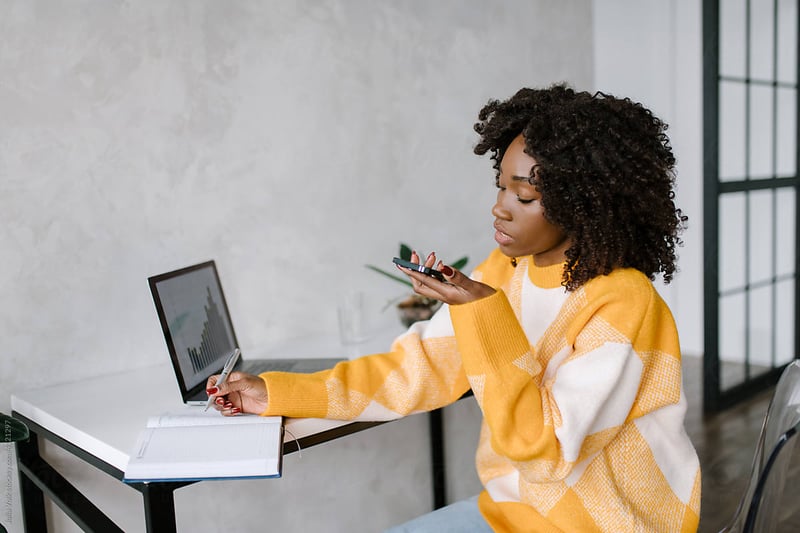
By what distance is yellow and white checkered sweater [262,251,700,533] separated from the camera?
0.93 meters

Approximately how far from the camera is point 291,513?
69.5 inches

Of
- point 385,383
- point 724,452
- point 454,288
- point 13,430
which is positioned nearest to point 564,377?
point 454,288

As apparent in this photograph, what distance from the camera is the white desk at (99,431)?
1.06 metres

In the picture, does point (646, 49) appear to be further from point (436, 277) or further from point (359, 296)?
point (436, 277)

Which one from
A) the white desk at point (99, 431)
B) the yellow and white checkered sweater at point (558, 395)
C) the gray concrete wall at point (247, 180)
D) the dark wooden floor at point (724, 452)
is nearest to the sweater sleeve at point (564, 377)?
the yellow and white checkered sweater at point (558, 395)

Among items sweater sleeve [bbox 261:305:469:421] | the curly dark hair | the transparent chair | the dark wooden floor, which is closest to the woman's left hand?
the curly dark hair

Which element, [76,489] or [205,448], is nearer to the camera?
A: [205,448]

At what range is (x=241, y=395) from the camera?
3.71ft

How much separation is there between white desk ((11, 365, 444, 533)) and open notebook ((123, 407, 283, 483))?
4cm

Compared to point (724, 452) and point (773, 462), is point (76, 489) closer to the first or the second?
point (773, 462)

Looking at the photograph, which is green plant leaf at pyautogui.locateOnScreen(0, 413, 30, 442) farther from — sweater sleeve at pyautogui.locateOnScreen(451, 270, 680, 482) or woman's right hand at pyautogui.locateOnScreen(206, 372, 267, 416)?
sweater sleeve at pyautogui.locateOnScreen(451, 270, 680, 482)

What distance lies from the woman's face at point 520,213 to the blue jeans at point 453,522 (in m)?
0.44

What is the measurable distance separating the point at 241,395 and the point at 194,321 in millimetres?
254

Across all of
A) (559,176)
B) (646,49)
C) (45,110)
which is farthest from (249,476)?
(646,49)
